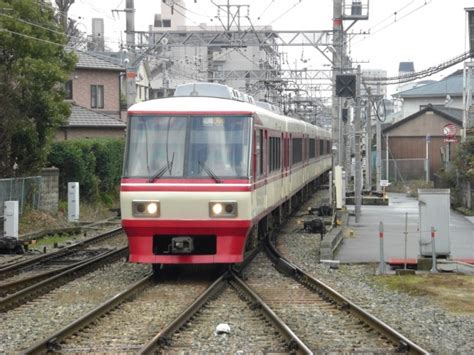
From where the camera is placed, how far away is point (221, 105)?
1275 cm

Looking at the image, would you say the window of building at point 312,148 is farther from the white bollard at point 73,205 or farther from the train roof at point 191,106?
the train roof at point 191,106

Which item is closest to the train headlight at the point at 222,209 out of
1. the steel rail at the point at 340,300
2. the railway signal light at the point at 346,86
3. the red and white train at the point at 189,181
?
the red and white train at the point at 189,181

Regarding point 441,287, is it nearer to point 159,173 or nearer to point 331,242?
point 331,242

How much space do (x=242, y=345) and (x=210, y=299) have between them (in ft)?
9.14

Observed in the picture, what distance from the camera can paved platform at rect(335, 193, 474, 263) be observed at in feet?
52.2

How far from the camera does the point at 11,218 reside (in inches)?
717

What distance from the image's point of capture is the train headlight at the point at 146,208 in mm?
12164

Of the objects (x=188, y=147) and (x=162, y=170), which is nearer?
(x=162, y=170)

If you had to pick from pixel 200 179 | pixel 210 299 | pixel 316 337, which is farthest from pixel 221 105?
pixel 316 337

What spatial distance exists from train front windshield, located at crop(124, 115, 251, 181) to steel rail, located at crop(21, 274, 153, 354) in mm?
1663

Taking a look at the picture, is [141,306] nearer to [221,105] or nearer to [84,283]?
[84,283]

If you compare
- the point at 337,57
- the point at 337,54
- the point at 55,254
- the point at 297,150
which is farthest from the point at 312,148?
the point at 55,254

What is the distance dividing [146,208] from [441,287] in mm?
4277

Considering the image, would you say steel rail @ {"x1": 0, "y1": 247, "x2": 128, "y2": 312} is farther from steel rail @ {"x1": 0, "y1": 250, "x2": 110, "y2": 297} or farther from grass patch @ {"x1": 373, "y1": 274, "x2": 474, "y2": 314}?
grass patch @ {"x1": 373, "y1": 274, "x2": 474, "y2": 314}
